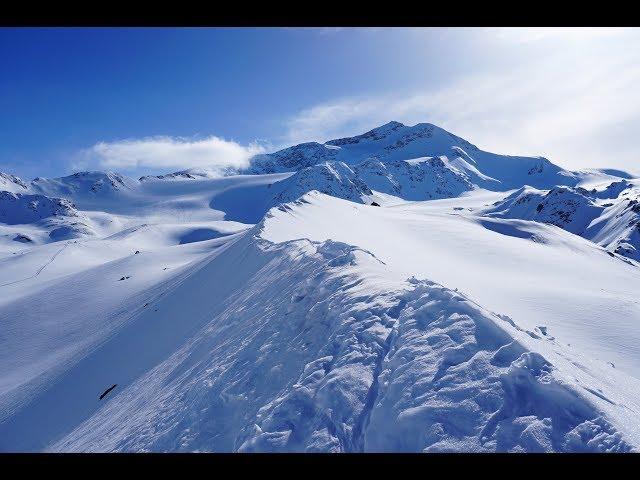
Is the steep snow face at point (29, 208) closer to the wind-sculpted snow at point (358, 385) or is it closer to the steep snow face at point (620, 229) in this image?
the wind-sculpted snow at point (358, 385)

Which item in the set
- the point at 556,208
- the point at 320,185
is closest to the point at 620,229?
the point at 556,208

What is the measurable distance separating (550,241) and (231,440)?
3550cm

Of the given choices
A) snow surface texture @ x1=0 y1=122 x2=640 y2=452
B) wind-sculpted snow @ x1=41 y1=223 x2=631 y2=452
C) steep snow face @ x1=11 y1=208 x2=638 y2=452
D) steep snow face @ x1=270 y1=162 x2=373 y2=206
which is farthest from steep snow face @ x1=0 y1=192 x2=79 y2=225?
wind-sculpted snow @ x1=41 y1=223 x2=631 y2=452

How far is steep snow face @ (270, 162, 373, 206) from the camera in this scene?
17738 cm

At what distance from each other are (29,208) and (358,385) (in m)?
202

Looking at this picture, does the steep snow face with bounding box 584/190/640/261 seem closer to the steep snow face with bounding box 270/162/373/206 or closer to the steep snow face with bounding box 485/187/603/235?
the steep snow face with bounding box 485/187/603/235

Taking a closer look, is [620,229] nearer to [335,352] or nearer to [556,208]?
[556,208]

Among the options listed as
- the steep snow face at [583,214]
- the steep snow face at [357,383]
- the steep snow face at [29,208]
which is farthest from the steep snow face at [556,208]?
the steep snow face at [29,208]

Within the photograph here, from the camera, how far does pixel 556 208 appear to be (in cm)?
12612

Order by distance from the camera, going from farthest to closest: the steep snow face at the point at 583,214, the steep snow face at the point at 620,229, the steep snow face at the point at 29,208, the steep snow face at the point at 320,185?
1. the steep snow face at the point at 320,185
2. the steep snow face at the point at 29,208
3. the steep snow face at the point at 583,214
4. the steep snow face at the point at 620,229

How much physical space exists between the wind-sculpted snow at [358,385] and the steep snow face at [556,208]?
128906 mm

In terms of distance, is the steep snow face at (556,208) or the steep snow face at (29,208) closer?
the steep snow face at (556,208)

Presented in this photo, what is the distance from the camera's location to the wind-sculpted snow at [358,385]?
14.3ft
